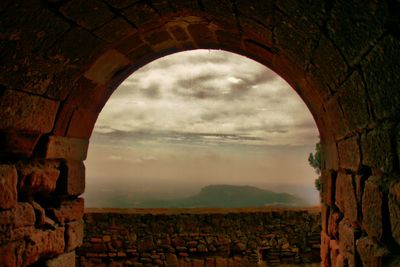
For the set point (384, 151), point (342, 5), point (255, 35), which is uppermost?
point (255, 35)

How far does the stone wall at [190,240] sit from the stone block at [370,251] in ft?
19.3

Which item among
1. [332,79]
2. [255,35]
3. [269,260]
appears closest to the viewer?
[332,79]

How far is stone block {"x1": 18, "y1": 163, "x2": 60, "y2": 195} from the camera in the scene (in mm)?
2666

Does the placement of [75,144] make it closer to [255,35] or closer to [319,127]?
[255,35]

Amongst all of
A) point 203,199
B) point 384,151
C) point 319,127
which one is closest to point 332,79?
point 384,151

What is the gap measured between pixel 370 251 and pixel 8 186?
7.84 ft

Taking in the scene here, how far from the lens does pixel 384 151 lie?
5.14 ft

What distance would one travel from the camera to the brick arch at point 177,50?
1.54 metres

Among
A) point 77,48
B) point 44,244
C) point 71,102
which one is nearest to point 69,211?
point 44,244

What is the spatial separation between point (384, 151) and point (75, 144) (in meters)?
2.75

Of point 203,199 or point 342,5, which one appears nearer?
point 342,5

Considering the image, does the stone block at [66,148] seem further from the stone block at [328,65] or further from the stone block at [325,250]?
the stone block at [325,250]

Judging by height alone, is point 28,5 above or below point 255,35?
below

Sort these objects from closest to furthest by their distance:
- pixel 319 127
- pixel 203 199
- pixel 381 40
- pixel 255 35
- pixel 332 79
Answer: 1. pixel 381 40
2. pixel 332 79
3. pixel 255 35
4. pixel 319 127
5. pixel 203 199
